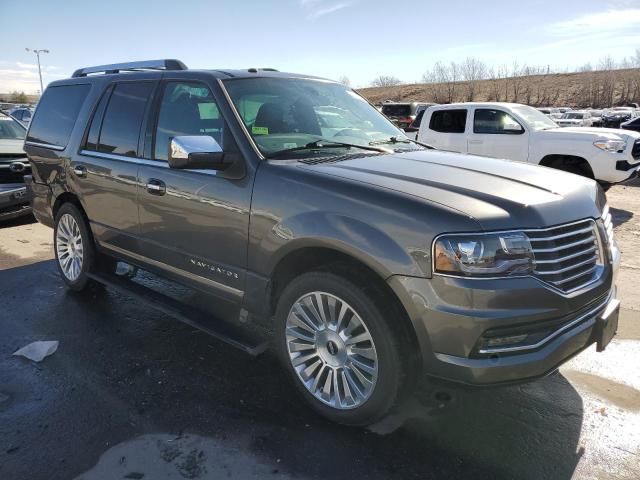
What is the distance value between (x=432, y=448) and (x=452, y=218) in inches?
49.9

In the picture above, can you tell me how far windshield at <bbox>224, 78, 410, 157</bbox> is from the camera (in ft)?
11.5

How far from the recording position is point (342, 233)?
107 inches

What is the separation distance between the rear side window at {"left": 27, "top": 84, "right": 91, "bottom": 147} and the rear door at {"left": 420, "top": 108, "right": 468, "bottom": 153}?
→ 806cm

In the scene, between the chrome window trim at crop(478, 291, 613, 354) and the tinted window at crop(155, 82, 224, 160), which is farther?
the tinted window at crop(155, 82, 224, 160)

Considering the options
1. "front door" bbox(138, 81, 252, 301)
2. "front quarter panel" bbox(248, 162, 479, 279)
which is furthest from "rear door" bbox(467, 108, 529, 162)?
"front quarter panel" bbox(248, 162, 479, 279)

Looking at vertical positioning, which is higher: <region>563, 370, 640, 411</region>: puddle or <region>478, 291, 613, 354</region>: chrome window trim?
<region>478, 291, 613, 354</region>: chrome window trim

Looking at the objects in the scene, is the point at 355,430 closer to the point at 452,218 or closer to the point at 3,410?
the point at 452,218

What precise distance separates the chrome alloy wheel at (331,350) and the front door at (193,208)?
21.0 inches

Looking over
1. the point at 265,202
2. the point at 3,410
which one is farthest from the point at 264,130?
the point at 3,410

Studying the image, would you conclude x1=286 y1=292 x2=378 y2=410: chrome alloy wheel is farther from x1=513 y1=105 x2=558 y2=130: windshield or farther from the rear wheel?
x1=513 y1=105 x2=558 y2=130: windshield

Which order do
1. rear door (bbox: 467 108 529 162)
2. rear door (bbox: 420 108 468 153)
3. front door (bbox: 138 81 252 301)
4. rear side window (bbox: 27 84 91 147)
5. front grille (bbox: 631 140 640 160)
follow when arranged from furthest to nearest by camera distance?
rear door (bbox: 420 108 468 153), rear door (bbox: 467 108 529 162), front grille (bbox: 631 140 640 160), rear side window (bbox: 27 84 91 147), front door (bbox: 138 81 252 301)

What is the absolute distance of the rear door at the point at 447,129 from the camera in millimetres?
11547

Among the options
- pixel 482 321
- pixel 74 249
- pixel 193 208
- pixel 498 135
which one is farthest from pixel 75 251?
pixel 498 135

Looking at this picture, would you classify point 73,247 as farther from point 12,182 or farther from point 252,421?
point 12,182
